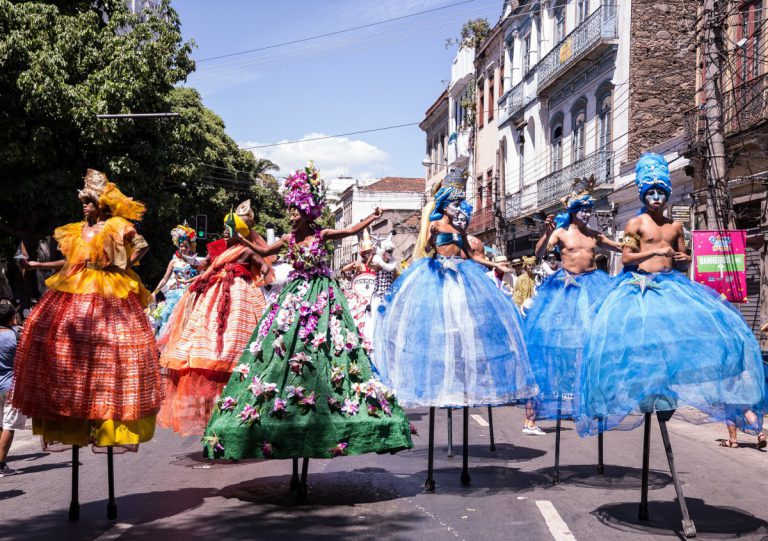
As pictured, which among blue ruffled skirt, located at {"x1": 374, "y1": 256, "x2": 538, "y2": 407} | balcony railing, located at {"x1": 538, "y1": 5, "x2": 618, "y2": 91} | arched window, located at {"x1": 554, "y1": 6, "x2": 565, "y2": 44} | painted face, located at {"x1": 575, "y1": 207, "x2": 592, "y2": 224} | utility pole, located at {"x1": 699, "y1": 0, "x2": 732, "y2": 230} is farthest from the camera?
arched window, located at {"x1": 554, "y1": 6, "x2": 565, "y2": 44}

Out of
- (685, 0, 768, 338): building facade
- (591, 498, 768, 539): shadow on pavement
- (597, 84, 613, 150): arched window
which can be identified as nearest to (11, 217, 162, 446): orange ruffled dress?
(591, 498, 768, 539): shadow on pavement

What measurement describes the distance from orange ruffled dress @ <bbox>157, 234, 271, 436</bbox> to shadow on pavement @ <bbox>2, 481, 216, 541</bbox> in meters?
1.33

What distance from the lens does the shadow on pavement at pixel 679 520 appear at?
20.1 ft

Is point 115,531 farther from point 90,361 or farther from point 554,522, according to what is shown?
point 554,522

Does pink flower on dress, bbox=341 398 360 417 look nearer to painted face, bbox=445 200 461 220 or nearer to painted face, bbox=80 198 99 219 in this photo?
painted face, bbox=445 200 461 220

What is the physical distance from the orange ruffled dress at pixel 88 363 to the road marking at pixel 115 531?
592 mm

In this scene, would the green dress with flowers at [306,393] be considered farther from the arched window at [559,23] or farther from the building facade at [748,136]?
the arched window at [559,23]

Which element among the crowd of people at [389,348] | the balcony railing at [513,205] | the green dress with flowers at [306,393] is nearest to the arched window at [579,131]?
the balcony railing at [513,205]

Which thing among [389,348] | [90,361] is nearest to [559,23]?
[389,348]

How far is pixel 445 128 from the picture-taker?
2277 inches

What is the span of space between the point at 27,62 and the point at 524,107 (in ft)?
73.2

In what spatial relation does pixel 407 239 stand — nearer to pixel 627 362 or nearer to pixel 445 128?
pixel 445 128

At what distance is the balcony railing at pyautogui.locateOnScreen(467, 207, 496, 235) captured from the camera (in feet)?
148

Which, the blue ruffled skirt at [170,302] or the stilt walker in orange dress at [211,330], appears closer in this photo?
the stilt walker in orange dress at [211,330]
